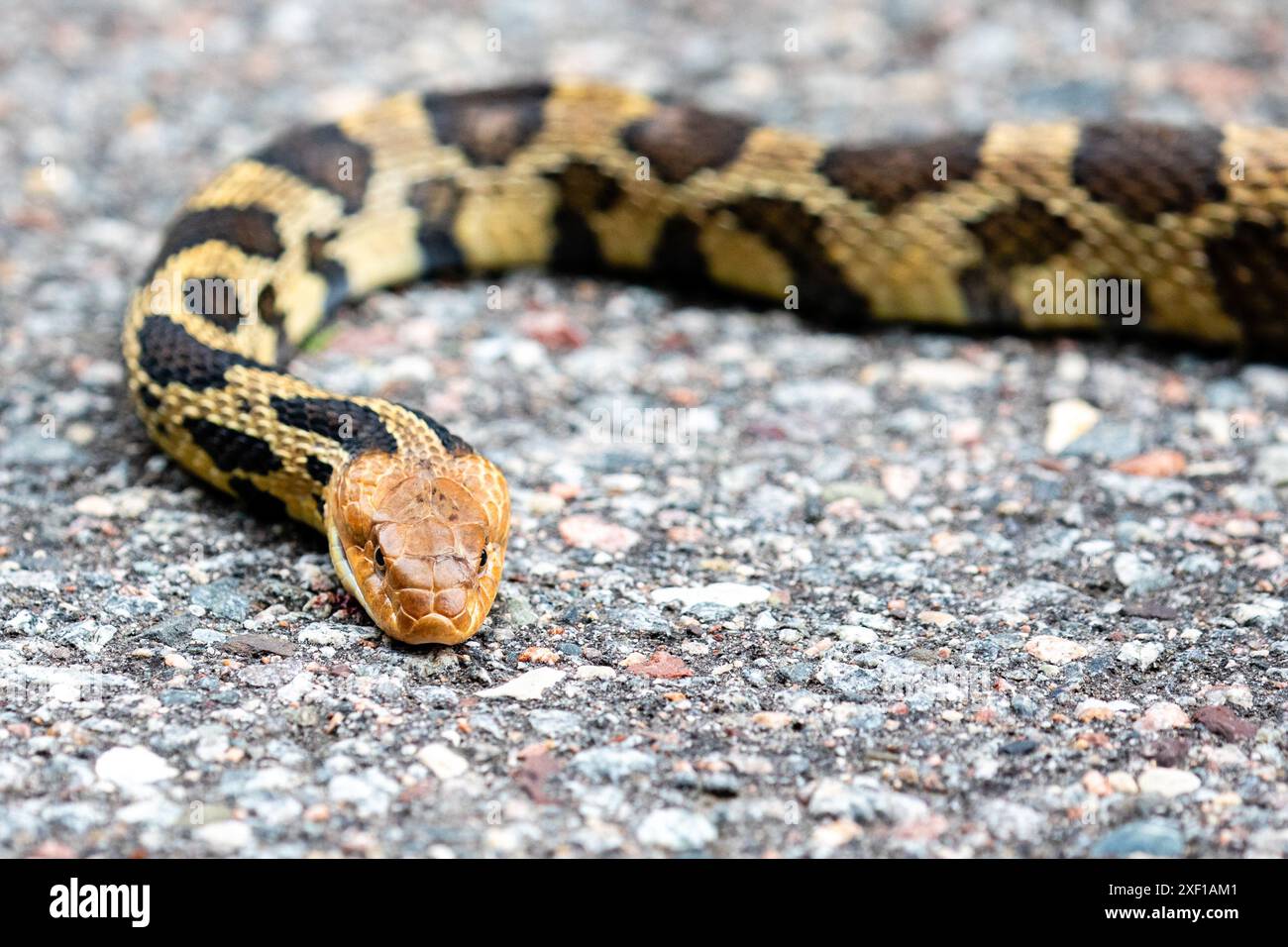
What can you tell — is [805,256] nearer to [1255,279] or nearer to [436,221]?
[436,221]

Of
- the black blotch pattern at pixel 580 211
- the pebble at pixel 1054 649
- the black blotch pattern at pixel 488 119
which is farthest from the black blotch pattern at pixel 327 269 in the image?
A: the pebble at pixel 1054 649

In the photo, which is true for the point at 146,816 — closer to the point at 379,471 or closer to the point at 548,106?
the point at 379,471

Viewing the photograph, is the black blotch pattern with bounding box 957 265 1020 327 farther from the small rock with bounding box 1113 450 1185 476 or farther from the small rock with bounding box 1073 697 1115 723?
the small rock with bounding box 1073 697 1115 723

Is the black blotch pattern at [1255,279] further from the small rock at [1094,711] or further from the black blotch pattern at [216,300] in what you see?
the black blotch pattern at [216,300]

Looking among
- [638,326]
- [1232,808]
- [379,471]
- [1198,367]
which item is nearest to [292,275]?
[638,326]

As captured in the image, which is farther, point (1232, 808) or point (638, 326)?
point (638, 326)

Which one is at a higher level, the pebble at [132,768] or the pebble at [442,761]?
the pebble at [132,768]

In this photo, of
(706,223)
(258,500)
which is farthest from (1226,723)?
(706,223)
